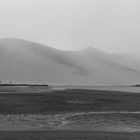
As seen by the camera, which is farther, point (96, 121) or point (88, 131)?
point (96, 121)

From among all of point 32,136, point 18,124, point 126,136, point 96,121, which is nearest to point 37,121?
point 18,124

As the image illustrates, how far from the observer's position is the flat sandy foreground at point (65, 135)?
2108 cm

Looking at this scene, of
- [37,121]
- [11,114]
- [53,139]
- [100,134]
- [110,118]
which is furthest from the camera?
[11,114]

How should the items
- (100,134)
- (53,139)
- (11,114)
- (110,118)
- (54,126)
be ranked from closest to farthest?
(53,139) < (100,134) < (54,126) < (110,118) < (11,114)

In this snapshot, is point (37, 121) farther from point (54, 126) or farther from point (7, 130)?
point (7, 130)

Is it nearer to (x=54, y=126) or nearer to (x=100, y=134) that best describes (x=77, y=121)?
(x=54, y=126)

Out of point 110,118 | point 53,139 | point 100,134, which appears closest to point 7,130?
point 53,139

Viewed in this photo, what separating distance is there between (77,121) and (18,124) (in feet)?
15.4

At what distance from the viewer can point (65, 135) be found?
22016mm

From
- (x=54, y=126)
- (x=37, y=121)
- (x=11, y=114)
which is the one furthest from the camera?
(x=11, y=114)

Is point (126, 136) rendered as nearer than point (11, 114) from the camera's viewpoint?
Yes

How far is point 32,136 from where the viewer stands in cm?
2164

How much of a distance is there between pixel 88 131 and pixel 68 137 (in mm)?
2799

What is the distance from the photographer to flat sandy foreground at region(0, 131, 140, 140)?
21078 mm
